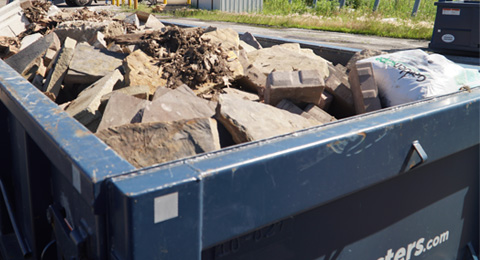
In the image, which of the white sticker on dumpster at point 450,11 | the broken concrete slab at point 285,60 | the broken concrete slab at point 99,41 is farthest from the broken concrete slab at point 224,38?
the white sticker on dumpster at point 450,11

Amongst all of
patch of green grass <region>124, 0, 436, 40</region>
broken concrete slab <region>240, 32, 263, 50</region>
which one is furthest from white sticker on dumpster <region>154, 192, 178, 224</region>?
patch of green grass <region>124, 0, 436, 40</region>

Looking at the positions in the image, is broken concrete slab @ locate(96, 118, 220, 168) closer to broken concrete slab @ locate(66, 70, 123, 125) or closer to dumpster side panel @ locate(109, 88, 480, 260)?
dumpster side panel @ locate(109, 88, 480, 260)

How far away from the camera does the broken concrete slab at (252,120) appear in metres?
1.80

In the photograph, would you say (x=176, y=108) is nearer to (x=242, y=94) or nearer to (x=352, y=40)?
(x=242, y=94)

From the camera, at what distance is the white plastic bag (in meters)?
2.23

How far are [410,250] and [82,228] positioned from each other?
1314 mm

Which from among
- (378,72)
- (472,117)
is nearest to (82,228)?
(472,117)

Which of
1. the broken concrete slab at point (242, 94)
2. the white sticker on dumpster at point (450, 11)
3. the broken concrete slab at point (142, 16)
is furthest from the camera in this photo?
the white sticker on dumpster at point (450, 11)

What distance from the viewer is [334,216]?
1.57 m

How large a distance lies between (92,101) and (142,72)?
709 millimetres

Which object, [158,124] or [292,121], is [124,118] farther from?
[292,121]

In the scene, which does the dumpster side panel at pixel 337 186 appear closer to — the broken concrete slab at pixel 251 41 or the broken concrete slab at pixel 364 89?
the broken concrete slab at pixel 364 89

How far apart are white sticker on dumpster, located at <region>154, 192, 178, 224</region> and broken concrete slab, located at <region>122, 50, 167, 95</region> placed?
1.66 metres

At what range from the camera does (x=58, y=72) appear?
2920 millimetres
